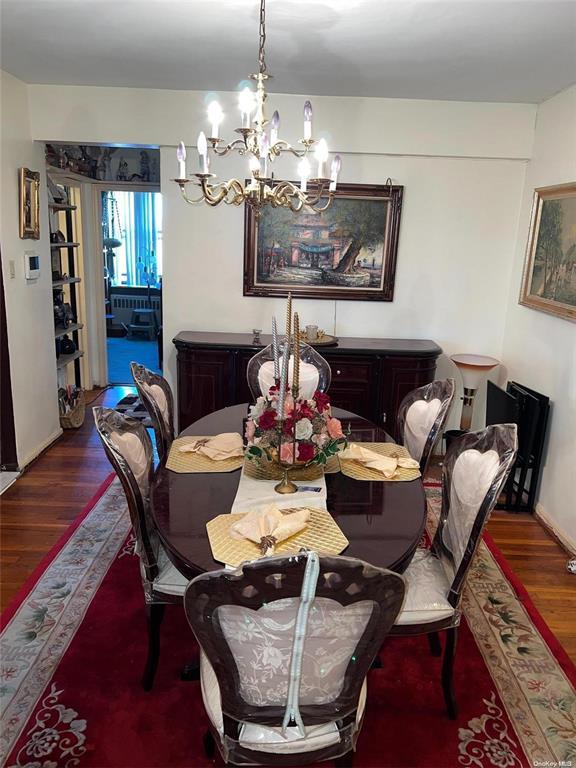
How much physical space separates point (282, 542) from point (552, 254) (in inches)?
110

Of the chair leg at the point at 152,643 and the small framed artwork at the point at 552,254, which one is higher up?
the small framed artwork at the point at 552,254

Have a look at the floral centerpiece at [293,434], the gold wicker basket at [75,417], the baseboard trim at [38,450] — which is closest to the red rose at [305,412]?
the floral centerpiece at [293,434]

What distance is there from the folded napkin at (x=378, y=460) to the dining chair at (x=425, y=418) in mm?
224

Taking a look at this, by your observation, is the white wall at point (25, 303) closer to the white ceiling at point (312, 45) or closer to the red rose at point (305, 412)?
the white ceiling at point (312, 45)

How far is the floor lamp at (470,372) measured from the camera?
3912 millimetres

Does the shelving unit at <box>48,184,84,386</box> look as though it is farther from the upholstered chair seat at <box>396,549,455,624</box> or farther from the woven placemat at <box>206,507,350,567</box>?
the upholstered chair seat at <box>396,549,455,624</box>

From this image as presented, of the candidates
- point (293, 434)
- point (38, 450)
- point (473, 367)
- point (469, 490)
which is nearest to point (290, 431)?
point (293, 434)

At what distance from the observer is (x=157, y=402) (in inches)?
110

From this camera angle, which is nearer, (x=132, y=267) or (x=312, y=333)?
(x=312, y=333)

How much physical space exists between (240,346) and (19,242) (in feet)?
5.33

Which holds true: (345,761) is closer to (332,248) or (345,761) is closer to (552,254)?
(552,254)

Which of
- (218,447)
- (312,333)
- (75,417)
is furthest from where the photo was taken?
(75,417)

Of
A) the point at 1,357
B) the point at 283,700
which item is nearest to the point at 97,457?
the point at 1,357

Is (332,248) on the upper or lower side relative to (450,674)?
upper
